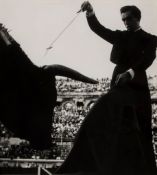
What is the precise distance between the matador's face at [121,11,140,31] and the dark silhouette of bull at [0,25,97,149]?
505mm

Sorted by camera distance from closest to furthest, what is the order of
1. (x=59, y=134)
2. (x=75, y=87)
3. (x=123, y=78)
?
(x=123, y=78), (x=59, y=134), (x=75, y=87)

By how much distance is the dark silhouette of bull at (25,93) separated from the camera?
3154 mm

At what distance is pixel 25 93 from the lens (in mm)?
3203

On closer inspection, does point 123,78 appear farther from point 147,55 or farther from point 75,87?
point 75,87

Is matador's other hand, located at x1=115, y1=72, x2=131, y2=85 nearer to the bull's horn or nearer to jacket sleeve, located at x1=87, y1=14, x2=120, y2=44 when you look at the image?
the bull's horn

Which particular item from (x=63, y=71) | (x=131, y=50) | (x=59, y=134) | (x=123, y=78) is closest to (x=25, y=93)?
(x=63, y=71)

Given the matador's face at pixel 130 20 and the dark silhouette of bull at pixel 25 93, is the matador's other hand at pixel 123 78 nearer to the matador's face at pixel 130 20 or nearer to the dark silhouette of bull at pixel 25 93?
the dark silhouette of bull at pixel 25 93

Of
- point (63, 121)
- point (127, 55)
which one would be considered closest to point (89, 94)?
point (63, 121)

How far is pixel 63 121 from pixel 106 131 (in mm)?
12148

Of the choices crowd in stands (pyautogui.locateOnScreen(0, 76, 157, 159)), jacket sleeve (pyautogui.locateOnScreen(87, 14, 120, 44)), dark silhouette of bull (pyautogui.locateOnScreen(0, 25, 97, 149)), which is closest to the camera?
dark silhouette of bull (pyautogui.locateOnScreen(0, 25, 97, 149))

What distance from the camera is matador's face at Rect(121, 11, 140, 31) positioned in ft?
11.1

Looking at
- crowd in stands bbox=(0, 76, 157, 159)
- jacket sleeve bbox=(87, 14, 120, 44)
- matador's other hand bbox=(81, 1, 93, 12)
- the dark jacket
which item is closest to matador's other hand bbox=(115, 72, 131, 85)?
the dark jacket

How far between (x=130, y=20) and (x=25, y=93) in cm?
91

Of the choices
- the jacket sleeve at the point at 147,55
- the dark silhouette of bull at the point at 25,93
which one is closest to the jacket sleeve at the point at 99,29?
the jacket sleeve at the point at 147,55
